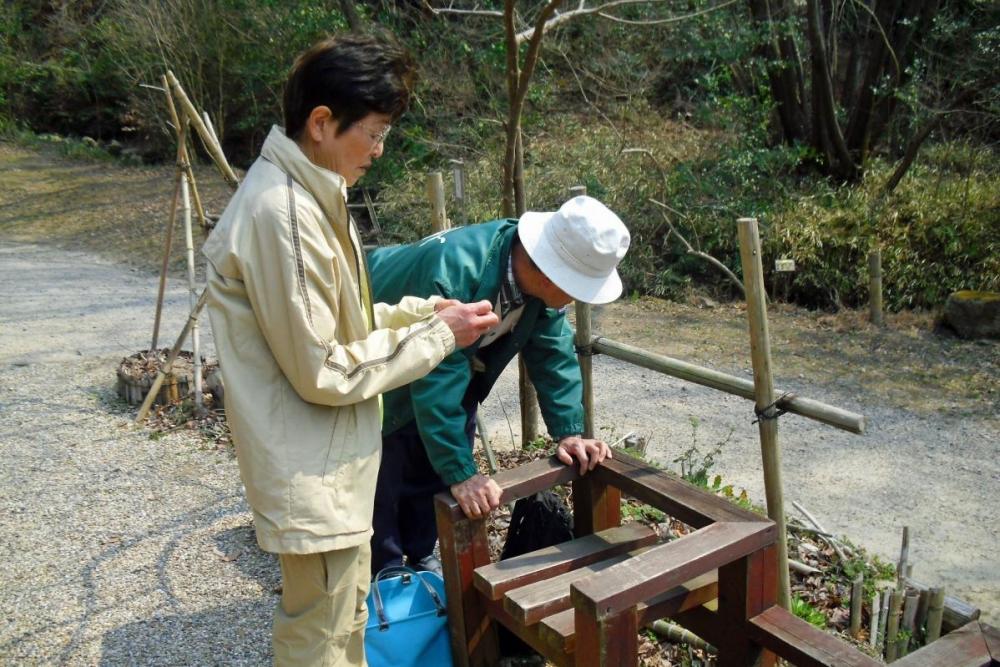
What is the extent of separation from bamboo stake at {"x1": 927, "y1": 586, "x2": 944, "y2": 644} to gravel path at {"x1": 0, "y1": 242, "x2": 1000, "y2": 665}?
32.3 inches

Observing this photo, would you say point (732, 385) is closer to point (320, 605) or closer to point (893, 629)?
point (893, 629)

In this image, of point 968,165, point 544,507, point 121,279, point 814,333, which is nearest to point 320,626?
point 544,507

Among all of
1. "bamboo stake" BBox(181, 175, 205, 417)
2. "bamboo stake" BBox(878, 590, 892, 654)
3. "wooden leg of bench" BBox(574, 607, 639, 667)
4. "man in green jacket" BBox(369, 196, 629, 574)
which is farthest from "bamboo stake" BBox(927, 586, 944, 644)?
"bamboo stake" BBox(181, 175, 205, 417)

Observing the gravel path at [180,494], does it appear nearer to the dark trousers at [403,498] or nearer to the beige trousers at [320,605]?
the dark trousers at [403,498]

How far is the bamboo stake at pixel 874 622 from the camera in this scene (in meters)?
2.97

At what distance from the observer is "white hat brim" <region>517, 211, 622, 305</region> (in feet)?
7.07

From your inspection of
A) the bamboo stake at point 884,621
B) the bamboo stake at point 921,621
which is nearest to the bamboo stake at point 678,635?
the bamboo stake at point 884,621

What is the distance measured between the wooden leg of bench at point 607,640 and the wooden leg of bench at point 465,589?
0.48m

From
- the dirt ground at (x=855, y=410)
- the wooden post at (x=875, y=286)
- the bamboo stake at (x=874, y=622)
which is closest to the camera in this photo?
the bamboo stake at (x=874, y=622)

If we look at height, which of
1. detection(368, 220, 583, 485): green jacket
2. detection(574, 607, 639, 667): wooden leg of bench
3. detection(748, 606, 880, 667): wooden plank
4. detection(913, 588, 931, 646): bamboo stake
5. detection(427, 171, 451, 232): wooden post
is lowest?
detection(913, 588, 931, 646): bamboo stake

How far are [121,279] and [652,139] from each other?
6899 millimetres

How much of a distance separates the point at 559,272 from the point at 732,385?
2.61ft

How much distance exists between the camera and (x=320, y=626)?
5.63 feet

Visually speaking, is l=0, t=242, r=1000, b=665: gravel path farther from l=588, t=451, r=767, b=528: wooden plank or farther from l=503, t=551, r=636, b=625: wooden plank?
l=588, t=451, r=767, b=528: wooden plank
